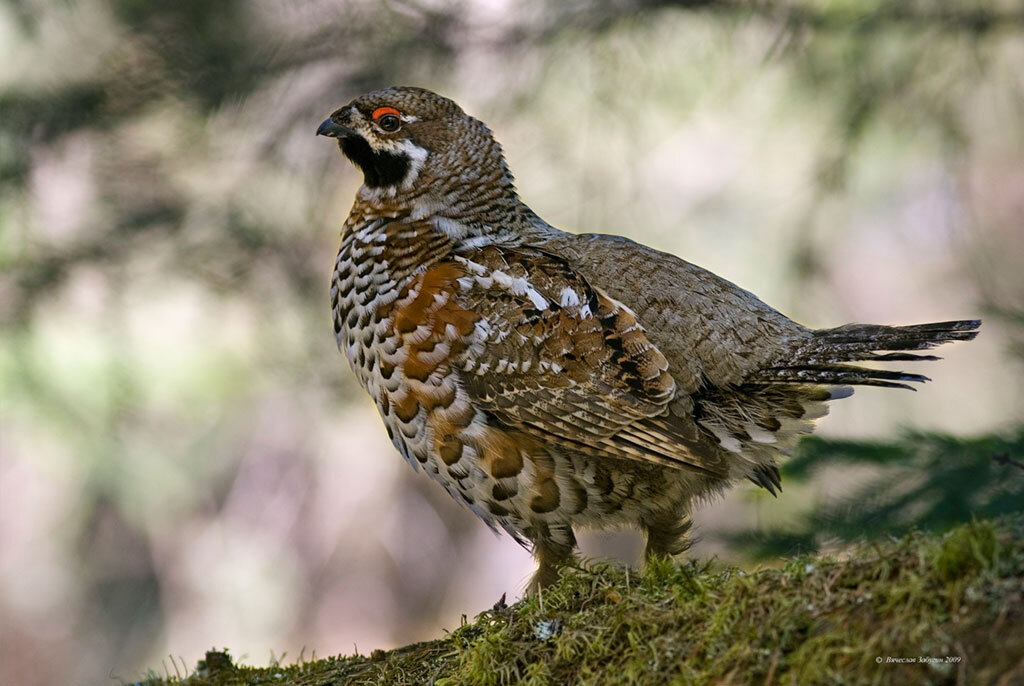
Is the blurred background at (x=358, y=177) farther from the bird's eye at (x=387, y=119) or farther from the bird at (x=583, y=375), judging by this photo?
the bird's eye at (x=387, y=119)

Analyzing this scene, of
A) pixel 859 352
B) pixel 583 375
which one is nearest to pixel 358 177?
pixel 583 375

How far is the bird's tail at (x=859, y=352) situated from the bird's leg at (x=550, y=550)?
97cm

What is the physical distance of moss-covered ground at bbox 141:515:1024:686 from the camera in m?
1.79

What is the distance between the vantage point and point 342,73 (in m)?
5.12

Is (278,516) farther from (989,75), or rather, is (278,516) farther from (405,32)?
(989,75)

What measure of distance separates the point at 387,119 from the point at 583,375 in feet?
5.15

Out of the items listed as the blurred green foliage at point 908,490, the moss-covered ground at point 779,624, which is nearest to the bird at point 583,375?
the blurred green foliage at point 908,490

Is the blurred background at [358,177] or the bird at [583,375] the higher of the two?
the blurred background at [358,177]

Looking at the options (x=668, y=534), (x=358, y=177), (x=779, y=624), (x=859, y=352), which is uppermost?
(x=358, y=177)

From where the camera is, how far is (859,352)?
10.9 ft

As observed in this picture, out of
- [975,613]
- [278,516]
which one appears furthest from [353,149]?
[278,516]

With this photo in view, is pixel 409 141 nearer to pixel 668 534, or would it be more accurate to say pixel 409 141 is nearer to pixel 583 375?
pixel 583 375

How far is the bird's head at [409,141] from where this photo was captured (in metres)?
4.23

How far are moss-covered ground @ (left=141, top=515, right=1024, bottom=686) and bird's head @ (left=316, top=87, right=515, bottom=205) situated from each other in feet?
6.89
